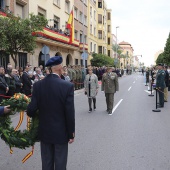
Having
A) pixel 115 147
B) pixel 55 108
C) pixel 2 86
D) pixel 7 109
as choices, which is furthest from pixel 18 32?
pixel 55 108

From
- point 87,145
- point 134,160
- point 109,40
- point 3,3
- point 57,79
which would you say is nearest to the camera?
point 57,79

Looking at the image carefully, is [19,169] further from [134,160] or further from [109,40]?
[109,40]

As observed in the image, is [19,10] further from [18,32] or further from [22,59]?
[18,32]

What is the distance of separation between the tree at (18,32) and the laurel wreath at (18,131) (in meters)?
8.87

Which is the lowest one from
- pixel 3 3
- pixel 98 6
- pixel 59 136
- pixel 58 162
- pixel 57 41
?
pixel 58 162

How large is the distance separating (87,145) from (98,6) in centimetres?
5220

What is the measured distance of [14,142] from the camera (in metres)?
3.90

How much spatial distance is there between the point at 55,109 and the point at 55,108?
0.04ft

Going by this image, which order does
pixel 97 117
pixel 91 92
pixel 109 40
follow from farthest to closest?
pixel 109 40 < pixel 91 92 < pixel 97 117

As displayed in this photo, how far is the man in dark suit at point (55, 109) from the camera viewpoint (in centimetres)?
342

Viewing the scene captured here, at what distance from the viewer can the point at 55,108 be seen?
346 cm

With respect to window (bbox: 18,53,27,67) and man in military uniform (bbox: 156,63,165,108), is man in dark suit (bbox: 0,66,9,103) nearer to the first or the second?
man in military uniform (bbox: 156,63,165,108)

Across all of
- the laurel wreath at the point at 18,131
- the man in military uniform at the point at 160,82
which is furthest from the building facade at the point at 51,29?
the laurel wreath at the point at 18,131

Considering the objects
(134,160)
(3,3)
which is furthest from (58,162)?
(3,3)
